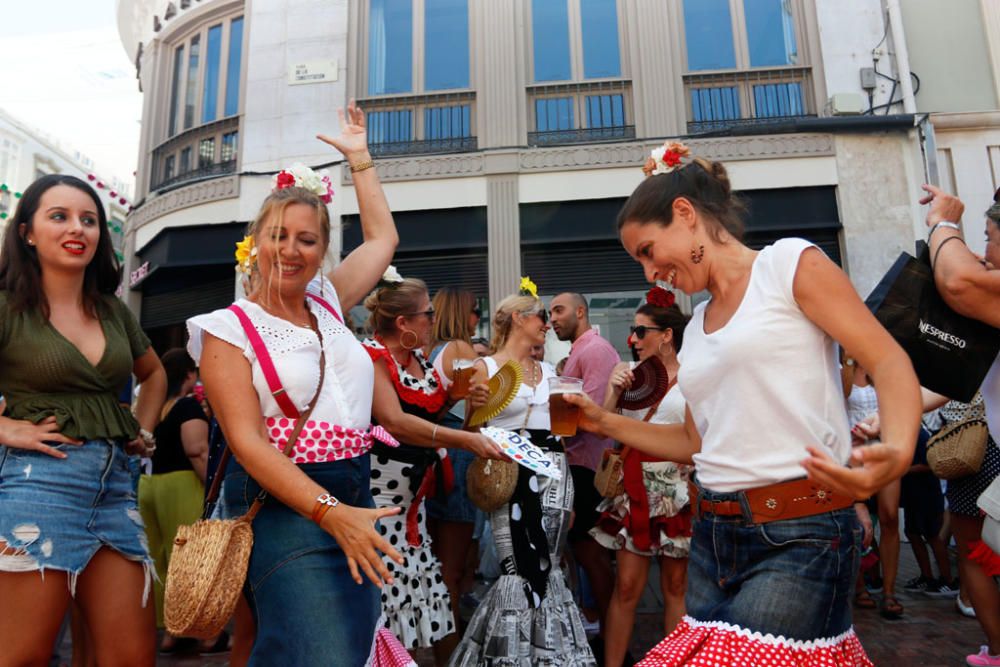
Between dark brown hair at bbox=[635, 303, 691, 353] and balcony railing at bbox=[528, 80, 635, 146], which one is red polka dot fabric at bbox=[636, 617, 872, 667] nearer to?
dark brown hair at bbox=[635, 303, 691, 353]

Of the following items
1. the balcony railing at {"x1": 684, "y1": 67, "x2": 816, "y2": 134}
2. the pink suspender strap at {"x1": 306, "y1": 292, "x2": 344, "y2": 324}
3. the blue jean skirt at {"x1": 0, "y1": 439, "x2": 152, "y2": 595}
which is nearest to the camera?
the blue jean skirt at {"x1": 0, "y1": 439, "x2": 152, "y2": 595}

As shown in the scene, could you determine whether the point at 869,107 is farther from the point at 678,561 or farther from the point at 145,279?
the point at 145,279

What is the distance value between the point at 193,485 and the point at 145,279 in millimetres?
9471

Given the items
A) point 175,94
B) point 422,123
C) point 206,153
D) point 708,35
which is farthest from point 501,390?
point 175,94

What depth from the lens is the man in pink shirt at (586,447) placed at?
4492 mm

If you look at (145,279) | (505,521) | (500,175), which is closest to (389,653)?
(505,521)

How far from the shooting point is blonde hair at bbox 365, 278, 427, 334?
12.8ft

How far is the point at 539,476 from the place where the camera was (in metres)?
3.85

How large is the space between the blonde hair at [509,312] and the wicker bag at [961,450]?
2.64 metres

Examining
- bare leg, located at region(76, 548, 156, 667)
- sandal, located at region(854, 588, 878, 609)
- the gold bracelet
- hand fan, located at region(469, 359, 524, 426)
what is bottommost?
sandal, located at region(854, 588, 878, 609)

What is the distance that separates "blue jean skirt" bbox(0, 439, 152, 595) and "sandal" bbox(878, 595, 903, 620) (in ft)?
16.4

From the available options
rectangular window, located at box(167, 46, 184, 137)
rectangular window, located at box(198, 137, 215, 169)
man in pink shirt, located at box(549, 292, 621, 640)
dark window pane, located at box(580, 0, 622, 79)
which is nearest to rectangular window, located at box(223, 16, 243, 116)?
rectangular window, located at box(198, 137, 215, 169)

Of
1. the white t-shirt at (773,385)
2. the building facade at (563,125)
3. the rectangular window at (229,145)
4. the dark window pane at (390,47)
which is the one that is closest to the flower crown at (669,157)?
the white t-shirt at (773,385)

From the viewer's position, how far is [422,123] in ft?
37.0
